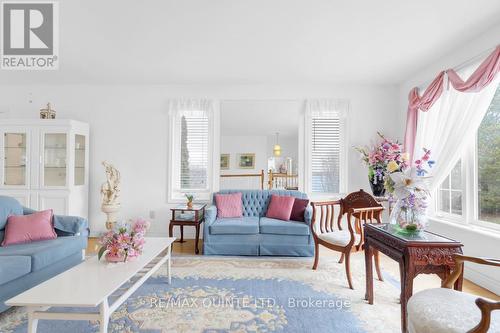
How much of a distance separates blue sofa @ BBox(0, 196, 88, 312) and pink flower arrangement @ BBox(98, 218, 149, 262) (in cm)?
64

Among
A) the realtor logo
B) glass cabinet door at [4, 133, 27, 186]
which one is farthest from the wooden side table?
the realtor logo

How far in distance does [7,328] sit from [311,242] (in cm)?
304

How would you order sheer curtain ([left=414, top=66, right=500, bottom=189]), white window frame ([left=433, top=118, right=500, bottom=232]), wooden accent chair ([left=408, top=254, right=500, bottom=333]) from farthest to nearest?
white window frame ([left=433, top=118, right=500, bottom=232]) → sheer curtain ([left=414, top=66, right=500, bottom=189]) → wooden accent chair ([left=408, top=254, right=500, bottom=333])

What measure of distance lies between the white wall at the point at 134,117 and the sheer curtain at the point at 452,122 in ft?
3.42

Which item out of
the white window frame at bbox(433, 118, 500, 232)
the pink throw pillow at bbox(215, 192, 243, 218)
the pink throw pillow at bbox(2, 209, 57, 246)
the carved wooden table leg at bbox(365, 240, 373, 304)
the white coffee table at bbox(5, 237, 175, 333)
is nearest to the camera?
the white coffee table at bbox(5, 237, 175, 333)

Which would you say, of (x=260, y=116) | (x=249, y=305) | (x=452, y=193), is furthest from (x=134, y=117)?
(x=452, y=193)

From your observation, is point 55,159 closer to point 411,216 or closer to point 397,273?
point 411,216

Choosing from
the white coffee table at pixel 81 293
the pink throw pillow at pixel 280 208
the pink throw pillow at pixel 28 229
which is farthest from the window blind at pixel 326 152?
the pink throw pillow at pixel 28 229

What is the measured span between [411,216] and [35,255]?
123 inches

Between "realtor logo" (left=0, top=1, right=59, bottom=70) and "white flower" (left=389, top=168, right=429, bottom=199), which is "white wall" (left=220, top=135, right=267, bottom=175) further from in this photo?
"white flower" (left=389, top=168, right=429, bottom=199)

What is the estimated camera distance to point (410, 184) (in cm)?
190

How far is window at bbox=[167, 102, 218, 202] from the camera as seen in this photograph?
14.0 feet

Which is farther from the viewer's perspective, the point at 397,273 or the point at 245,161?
the point at 245,161

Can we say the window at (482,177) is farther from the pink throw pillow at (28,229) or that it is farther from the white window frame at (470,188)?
the pink throw pillow at (28,229)
